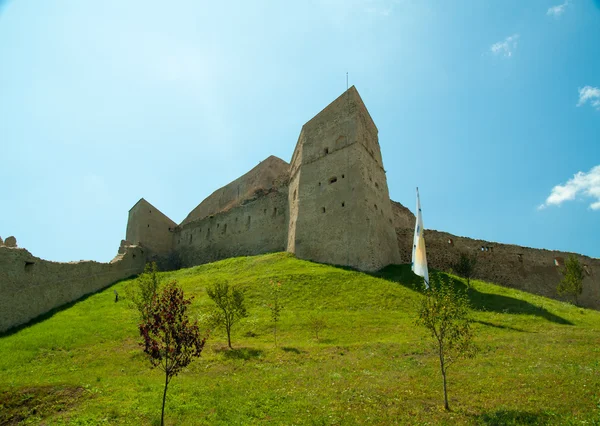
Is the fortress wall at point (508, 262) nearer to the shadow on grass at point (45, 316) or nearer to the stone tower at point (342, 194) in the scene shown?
the stone tower at point (342, 194)

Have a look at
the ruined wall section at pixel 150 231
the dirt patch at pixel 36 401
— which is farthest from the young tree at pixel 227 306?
the ruined wall section at pixel 150 231

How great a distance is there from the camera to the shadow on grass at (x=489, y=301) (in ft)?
66.4

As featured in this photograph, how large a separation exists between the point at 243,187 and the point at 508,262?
1612 inches

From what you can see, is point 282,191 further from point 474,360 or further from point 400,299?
point 474,360

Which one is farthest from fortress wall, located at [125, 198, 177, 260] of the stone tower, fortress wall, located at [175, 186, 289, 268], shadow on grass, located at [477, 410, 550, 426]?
shadow on grass, located at [477, 410, 550, 426]

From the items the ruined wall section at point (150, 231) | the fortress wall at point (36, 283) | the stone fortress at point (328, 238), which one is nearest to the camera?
the fortress wall at point (36, 283)

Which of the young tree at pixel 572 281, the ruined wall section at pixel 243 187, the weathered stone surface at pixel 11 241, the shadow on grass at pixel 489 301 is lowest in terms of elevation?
the shadow on grass at pixel 489 301

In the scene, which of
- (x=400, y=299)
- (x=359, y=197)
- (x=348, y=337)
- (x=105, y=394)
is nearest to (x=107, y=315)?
(x=105, y=394)

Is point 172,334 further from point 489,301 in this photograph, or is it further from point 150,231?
point 150,231

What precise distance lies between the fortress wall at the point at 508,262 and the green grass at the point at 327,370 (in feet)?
30.8

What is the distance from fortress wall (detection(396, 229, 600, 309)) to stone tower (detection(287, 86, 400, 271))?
348 centimetres

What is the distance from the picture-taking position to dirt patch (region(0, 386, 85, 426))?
996 centimetres

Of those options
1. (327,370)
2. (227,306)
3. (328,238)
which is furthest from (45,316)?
(328,238)

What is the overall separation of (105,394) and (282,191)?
31.1 m
